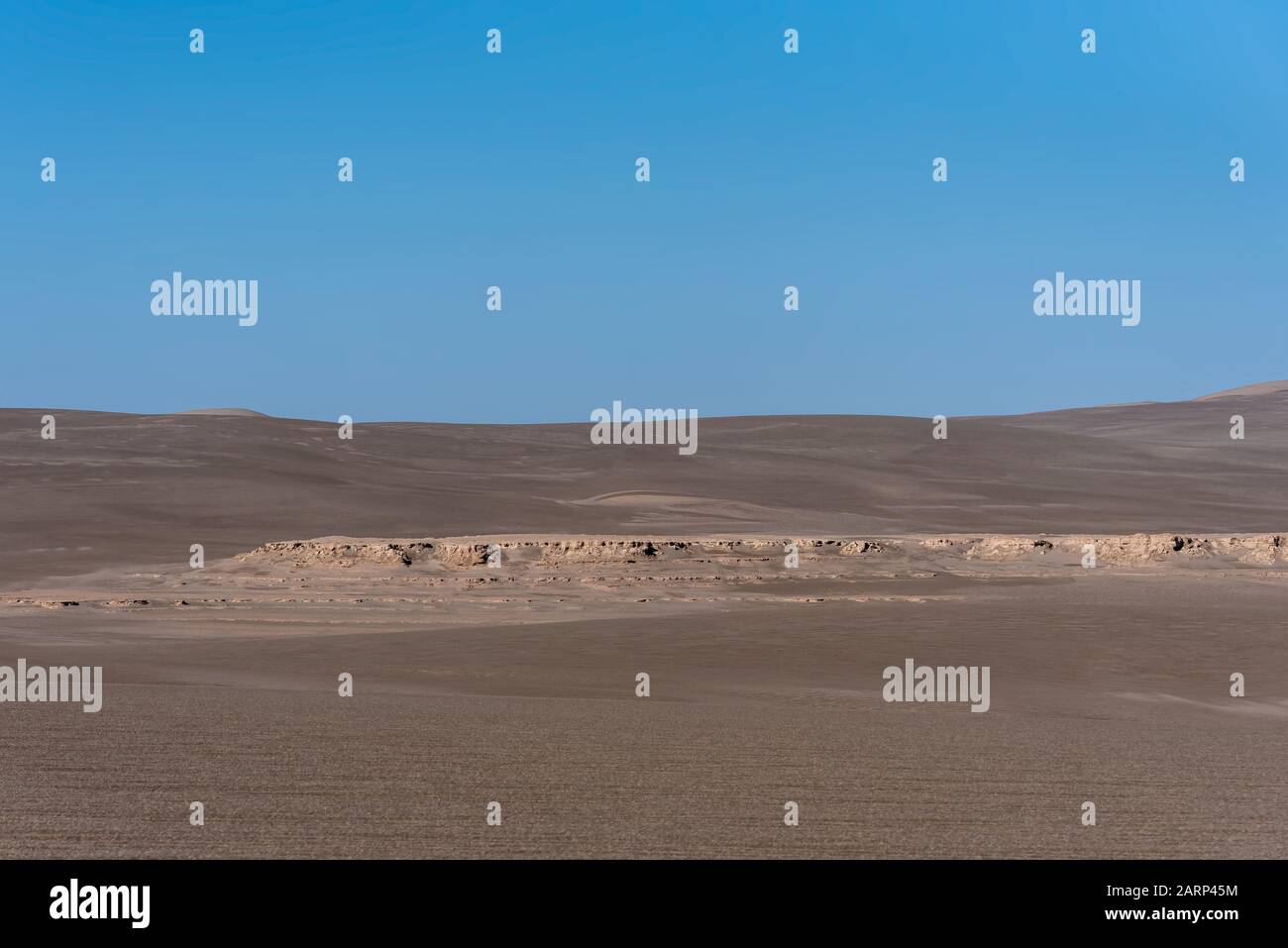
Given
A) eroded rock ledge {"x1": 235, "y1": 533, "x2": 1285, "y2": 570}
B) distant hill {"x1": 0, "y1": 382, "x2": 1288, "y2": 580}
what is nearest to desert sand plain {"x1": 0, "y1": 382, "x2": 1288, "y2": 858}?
eroded rock ledge {"x1": 235, "y1": 533, "x2": 1285, "y2": 570}

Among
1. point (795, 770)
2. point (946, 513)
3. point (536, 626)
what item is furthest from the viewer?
point (946, 513)

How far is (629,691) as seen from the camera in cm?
1561

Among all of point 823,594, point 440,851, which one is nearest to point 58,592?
point 823,594

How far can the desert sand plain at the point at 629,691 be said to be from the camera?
8422 millimetres

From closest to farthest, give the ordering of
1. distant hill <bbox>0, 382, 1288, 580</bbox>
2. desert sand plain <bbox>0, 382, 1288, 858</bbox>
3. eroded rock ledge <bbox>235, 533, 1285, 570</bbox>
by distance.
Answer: desert sand plain <bbox>0, 382, 1288, 858</bbox>
eroded rock ledge <bbox>235, 533, 1285, 570</bbox>
distant hill <bbox>0, 382, 1288, 580</bbox>

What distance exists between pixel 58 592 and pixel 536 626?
1346 centimetres

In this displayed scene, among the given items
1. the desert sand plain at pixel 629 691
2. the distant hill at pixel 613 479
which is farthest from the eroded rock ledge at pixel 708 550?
the distant hill at pixel 613 479

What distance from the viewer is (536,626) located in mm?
22234

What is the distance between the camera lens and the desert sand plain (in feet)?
27.6

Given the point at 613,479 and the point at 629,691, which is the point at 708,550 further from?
the point at 613,479

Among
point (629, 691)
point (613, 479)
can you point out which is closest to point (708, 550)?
point (629, 691)

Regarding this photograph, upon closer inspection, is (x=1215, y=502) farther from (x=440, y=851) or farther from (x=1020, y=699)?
(x=440, y=851)

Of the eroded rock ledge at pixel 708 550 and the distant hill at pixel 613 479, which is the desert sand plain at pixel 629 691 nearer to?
the eroded rock ledge at pixel 708 550

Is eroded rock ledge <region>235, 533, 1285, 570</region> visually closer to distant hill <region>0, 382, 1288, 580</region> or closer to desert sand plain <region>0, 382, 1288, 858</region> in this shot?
desert sand plain <region>0, 382, 1288, 858</region>
